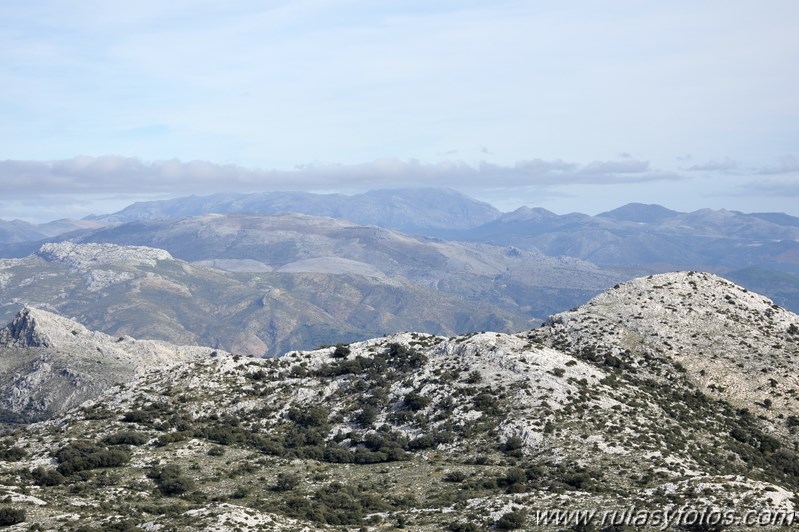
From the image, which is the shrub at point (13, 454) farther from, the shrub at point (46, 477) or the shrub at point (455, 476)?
the shrub at point (455, 476)

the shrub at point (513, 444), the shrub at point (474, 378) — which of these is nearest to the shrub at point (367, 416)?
the shrub at point (474, 378)

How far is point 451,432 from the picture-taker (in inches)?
3593

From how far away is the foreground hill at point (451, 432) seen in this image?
66750 mm

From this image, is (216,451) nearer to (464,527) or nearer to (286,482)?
(286,482)

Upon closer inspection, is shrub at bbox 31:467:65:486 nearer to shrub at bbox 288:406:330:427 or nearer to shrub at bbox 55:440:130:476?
shrub at bbox 55:440:130:476

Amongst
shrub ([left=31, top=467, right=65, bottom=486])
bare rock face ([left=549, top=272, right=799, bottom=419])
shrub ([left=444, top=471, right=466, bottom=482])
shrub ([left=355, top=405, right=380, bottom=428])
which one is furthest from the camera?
bare rock face ([left=549, top=272, right=799, bottom=419])

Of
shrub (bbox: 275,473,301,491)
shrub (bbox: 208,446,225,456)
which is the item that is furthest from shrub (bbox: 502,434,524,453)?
shrub (bbox: 208,446,225,456)

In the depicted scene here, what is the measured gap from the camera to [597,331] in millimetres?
128875

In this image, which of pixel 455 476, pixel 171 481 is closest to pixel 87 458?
pixel 171 481

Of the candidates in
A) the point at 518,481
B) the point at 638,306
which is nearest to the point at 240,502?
the point at 518,481

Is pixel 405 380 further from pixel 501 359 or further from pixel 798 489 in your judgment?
pixel 798 489

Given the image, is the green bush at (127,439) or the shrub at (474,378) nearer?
the green bush at (127,439)

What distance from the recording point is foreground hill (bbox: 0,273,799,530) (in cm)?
6675

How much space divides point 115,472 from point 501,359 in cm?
5121
